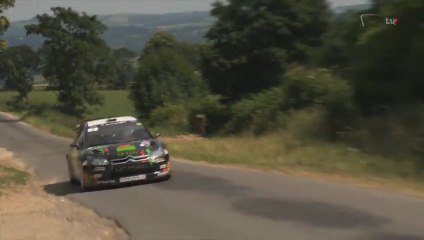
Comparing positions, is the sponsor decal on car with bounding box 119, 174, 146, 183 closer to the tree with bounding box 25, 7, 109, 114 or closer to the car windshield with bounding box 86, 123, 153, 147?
the car windshield with bounding box 86, 123, 153, 147

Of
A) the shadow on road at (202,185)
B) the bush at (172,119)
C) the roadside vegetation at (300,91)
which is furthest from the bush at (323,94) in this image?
the bush at (172,119)

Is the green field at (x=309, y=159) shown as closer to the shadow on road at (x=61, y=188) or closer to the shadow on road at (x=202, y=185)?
the shadow on road at (x=202, y=185)

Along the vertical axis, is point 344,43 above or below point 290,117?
above

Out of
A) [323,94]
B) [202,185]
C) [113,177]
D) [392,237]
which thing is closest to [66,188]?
[113,177]

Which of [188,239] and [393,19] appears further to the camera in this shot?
[393,19]

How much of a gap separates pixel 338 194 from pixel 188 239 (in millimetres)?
3470

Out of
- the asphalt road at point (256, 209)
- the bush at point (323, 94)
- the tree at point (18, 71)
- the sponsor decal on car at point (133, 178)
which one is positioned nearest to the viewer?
the asphalt road at point (256, 209)

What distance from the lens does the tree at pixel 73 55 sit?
8662cm

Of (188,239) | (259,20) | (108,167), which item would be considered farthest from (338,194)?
(259,20)

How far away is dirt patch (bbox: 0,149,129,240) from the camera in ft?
31.5

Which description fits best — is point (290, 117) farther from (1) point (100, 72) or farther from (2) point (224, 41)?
(1) point (100, 72)

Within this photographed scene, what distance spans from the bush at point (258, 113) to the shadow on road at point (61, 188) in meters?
11.2

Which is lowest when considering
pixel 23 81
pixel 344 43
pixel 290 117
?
pixel 23 81

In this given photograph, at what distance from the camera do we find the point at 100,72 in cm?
9038
